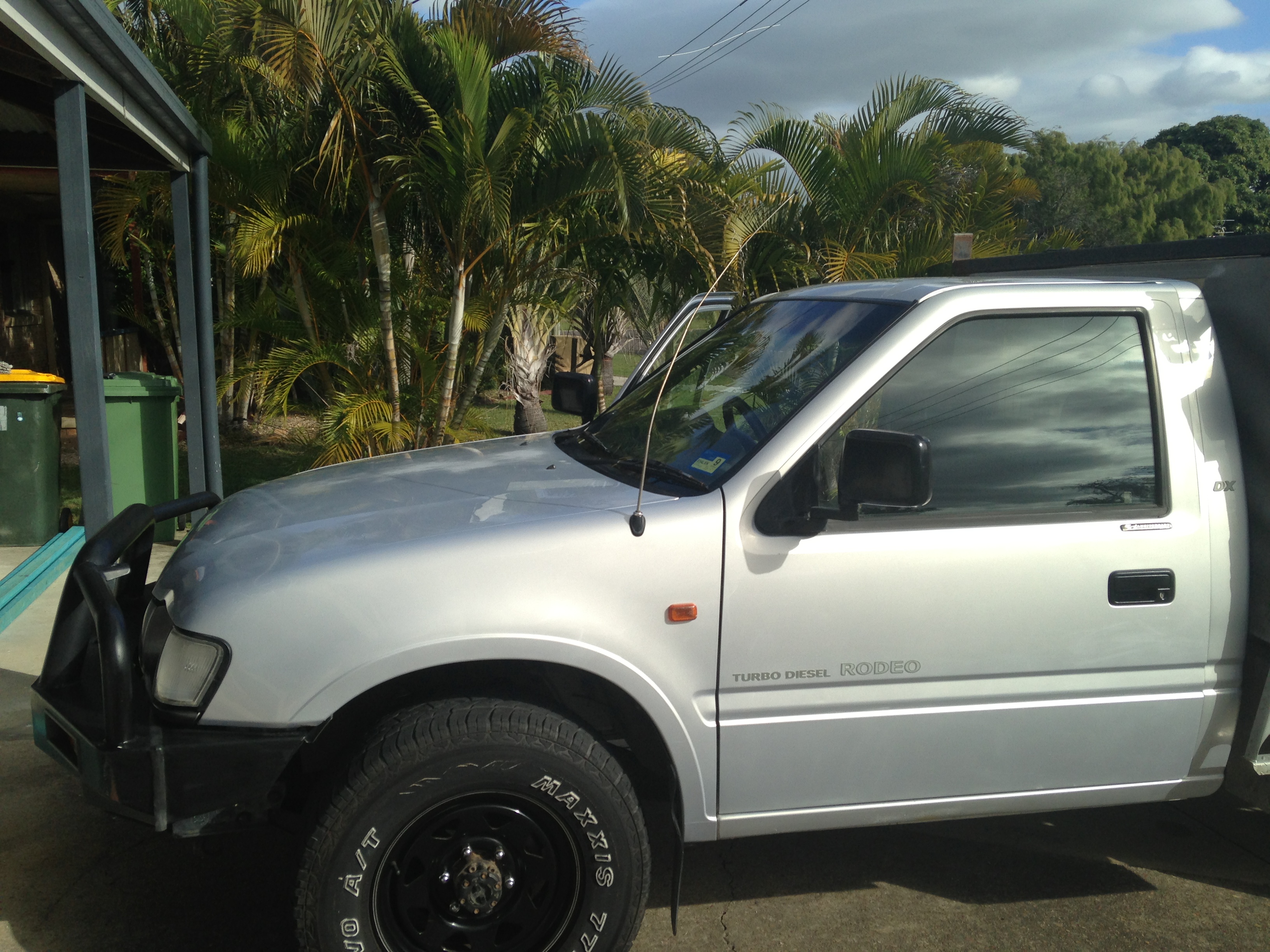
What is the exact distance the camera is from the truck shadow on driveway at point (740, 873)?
3.21 metres

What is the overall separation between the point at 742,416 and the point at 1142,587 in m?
1.22

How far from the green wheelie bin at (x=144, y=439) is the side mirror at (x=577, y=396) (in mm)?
4017

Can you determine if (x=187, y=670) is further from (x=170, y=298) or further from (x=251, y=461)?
(x=170, y=298)

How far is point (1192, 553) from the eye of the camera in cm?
305

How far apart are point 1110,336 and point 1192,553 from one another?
0.67 metres

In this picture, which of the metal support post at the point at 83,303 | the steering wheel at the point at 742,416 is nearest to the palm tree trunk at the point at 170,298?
the metal support post at the point at 83,303

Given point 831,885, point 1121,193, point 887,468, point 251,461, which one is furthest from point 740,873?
point 1121,193

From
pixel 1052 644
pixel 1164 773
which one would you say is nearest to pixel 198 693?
pixel 1052 644

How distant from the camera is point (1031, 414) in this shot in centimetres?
314

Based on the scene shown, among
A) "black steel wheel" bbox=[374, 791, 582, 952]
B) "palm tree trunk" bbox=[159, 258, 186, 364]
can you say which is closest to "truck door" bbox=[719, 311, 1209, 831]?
"black steel wheel" bbox=[374, 791, 582, 952]

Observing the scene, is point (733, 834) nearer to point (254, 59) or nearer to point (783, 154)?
point (254, 59)

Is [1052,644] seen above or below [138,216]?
below

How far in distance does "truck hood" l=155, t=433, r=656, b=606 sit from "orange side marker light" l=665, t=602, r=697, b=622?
0.30m

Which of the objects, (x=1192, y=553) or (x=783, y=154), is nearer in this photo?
(x=1192, y=553)
